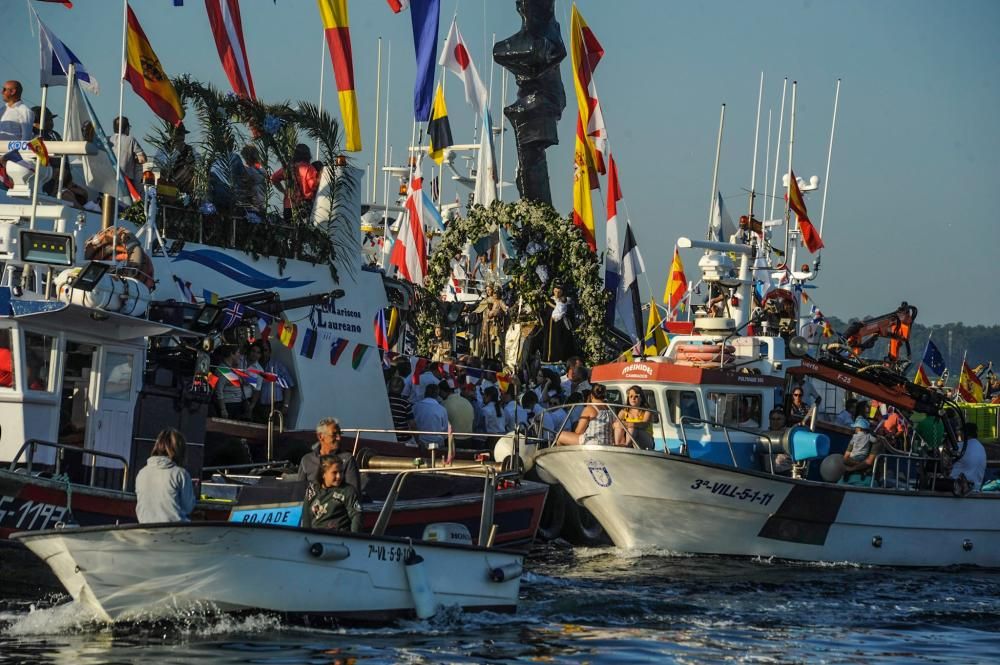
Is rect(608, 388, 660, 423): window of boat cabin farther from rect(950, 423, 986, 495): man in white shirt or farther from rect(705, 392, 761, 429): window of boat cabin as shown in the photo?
rect(950, 423, 986, 495): man in white shirt

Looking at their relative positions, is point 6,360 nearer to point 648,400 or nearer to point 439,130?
point 648,400

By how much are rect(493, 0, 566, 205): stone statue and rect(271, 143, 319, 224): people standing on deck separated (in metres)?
15.3

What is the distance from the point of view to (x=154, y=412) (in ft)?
54.9

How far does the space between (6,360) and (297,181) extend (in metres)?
10.4

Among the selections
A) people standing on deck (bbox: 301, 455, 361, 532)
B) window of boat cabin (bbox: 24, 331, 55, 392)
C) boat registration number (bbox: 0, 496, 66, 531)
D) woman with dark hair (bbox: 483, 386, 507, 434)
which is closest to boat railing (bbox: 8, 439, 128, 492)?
boat registration number (bbox: 0, 496, 66, 531)

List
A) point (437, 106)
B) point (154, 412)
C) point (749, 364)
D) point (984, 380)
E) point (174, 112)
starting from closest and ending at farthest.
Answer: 1. point (154, 412)
2. point (174, 112)
3. point (749, 364)
4. point (437, 106)
5. point (984, 380)

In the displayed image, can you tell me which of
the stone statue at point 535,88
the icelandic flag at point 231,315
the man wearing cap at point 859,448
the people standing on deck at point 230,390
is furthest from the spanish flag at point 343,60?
the stone statue at point 535,88

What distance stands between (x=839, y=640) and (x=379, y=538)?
4.65 m

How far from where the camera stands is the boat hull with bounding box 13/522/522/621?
40.0ft

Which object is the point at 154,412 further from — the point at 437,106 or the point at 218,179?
the point at 437,106

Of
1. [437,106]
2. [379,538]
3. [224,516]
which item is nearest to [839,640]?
[379,538]

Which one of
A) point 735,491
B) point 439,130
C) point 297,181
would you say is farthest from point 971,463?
point 439,130

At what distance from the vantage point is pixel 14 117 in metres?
18.3

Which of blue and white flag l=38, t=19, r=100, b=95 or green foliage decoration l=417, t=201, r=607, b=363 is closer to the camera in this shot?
blue and white flag l=38, t=19, r=100, b=95
